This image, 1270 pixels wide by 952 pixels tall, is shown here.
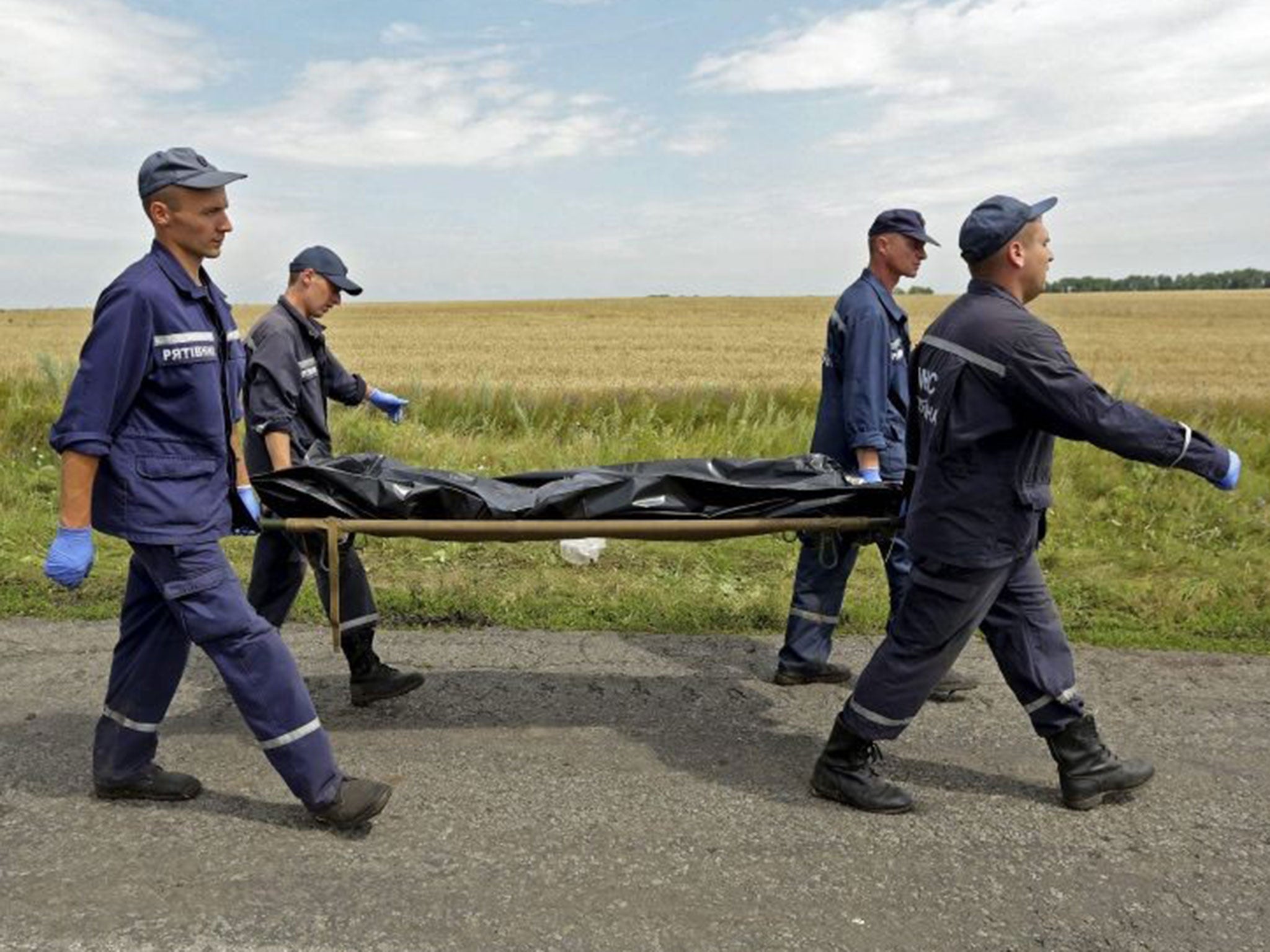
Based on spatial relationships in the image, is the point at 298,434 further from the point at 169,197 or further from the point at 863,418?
the point at 863,418

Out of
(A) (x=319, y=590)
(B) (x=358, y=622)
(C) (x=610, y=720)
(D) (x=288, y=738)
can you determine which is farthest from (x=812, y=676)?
(D) (x=288, y=738)

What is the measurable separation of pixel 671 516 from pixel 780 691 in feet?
3.66

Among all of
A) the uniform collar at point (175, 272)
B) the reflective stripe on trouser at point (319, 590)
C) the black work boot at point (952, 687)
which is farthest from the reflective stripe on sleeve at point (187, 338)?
the black work boot at point (952, 687)

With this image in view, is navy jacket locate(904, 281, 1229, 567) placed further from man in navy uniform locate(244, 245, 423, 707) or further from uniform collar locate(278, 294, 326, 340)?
uniform collar locate(278, 294, 326, 340)

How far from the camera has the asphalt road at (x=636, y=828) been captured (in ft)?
9.59

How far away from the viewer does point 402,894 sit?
309 cm

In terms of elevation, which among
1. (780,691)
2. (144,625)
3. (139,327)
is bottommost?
(780,691)

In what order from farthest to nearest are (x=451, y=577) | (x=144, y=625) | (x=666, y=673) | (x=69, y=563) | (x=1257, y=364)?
(x=1257, y=364) → (x=451, y=577) → (x=666, y=673) → (x=144, y=625) → (x=69, y=563)

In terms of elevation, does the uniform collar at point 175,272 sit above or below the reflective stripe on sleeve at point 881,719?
above

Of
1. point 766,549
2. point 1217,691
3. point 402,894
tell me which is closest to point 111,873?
point 402,894

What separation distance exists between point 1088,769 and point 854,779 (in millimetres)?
749

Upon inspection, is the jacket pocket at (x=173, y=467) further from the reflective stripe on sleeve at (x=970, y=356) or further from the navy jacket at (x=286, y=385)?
the reflective stripe on sleeve at (x=970, y=356)

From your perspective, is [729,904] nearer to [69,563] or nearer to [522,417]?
[69,563]

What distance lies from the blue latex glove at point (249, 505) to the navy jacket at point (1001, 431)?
2.28 m
